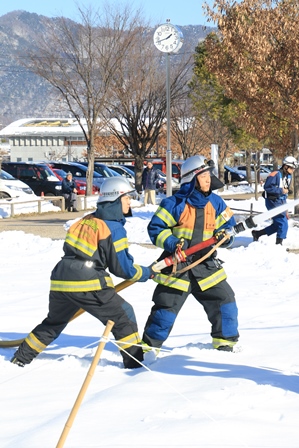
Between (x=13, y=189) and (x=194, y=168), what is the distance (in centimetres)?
1974

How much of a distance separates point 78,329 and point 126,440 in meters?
3.84

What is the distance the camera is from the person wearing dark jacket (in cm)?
614

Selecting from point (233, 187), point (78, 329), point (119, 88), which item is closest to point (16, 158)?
point (233, 187)

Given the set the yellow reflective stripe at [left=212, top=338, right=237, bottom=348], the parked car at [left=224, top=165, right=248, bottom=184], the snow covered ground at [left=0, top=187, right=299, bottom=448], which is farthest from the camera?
the parked car at [left=224, top=165, right=248, bottom=184]

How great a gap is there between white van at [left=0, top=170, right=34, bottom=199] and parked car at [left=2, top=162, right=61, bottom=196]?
1764 millimetres

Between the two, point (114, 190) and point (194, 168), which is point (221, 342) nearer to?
point (194, 168)

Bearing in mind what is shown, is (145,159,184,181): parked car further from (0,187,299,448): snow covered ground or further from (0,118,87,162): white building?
(0,118,87,162): white building

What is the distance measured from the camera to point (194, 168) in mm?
6621

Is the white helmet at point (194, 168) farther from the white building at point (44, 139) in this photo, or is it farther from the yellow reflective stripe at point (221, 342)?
the white building at point (44, 139)

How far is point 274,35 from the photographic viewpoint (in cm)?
2048

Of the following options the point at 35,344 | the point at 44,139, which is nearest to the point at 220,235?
the point at 35,344

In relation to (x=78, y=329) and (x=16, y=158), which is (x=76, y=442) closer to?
(x=78, y=329)

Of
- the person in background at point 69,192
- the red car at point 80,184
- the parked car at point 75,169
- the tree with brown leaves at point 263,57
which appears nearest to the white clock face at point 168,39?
the tree with brown leaves at point 263,57

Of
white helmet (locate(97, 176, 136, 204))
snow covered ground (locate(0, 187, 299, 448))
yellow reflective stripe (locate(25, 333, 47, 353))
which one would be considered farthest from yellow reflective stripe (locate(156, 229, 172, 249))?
yellow reflective stripe (locate(25, 333, 47, 353))
